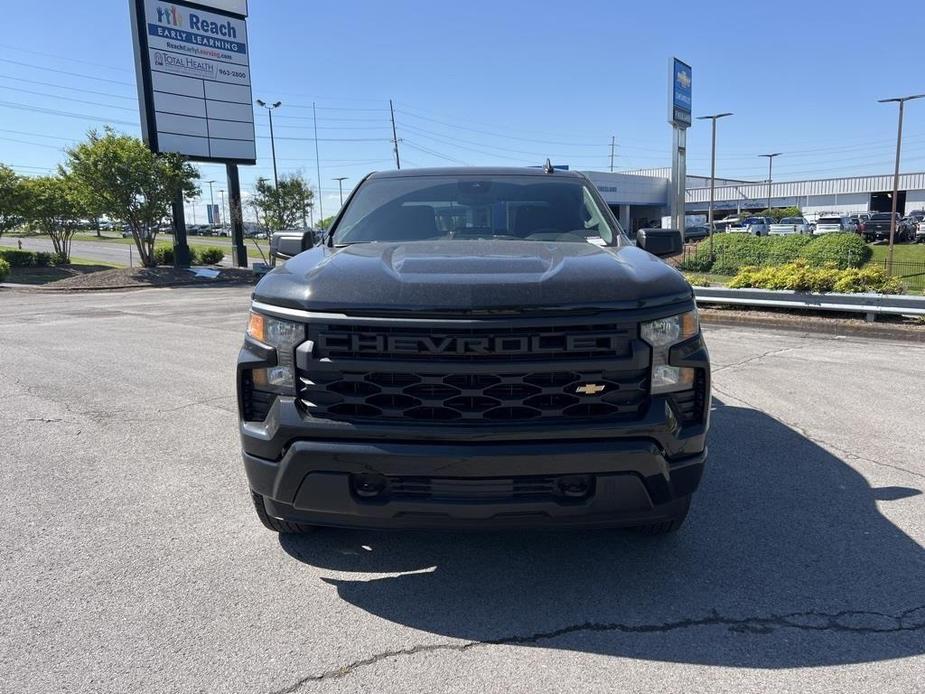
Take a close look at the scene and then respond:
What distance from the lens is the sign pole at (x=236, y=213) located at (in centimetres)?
2978

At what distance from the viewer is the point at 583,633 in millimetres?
2691

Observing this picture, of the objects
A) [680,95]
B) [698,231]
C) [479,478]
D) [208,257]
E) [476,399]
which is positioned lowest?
[479,478]

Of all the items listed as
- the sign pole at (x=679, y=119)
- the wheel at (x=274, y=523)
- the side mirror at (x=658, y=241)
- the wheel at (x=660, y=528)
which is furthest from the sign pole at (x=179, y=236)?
the wheel at (x=660, y=528)

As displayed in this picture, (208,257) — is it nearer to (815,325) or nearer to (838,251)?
(838,251)

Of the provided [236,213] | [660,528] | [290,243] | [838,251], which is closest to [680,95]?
[838,251]

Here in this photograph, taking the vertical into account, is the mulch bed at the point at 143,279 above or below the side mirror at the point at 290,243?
below

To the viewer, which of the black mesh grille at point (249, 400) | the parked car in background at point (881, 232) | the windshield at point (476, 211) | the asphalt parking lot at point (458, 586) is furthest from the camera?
the parked car in background at point (881, 232)

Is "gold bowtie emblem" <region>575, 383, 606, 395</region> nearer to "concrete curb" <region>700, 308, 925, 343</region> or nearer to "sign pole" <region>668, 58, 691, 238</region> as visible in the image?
"concrete curb" <region>700, 308, 925, 343</region>

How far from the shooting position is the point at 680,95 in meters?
24.2

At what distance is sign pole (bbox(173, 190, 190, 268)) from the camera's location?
26.4 meters

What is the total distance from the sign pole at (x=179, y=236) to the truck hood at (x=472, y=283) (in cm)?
2594

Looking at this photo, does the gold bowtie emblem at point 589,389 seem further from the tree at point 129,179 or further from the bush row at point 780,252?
the tree at point 129,179

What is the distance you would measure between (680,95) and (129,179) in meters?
20.2

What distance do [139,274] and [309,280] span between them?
2455cm
